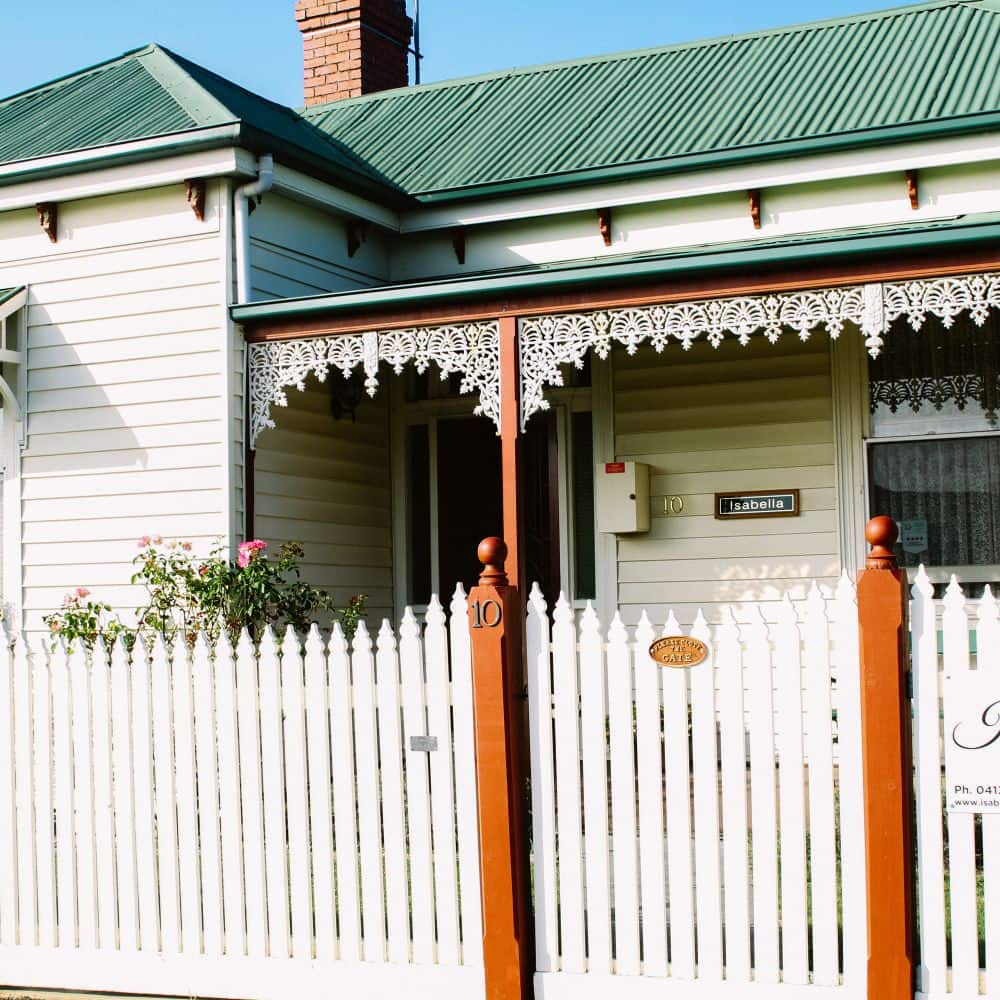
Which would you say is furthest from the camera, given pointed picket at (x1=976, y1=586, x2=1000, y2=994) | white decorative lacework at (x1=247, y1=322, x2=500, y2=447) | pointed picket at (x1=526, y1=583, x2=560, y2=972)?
white decorative lacework at (x1=247, y1=322, x2=500, y2=447)

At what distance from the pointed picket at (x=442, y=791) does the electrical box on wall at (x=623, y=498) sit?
19.3ft

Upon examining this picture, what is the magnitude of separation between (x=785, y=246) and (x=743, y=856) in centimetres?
502

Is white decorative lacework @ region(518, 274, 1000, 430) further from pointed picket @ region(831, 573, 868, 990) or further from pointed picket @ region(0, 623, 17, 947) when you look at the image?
pointed picket @ region(0, 623, 17, 947)

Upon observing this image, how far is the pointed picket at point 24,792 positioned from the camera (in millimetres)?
6043

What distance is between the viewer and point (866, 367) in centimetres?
1077

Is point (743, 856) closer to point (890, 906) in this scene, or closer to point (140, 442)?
point (890, 906)

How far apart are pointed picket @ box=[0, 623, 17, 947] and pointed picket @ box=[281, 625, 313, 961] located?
1.10m

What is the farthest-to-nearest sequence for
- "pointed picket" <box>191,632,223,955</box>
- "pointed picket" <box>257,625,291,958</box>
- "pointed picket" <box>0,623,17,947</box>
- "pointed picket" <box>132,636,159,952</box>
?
"pointed picket" <box>0,623,17,947</box>, "pointed picket" <box>132,636,159,952</box>, "pointed picket" <box>191,632,223,955</box>, "pointed picket" <box>257,625,291,958</box>

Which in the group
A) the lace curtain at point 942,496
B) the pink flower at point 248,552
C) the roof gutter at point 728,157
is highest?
the roof gutter at point 728,157

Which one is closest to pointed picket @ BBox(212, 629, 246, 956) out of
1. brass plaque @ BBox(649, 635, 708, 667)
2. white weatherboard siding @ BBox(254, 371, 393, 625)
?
brass plaque @ BBox(649, 635, 708, 667)

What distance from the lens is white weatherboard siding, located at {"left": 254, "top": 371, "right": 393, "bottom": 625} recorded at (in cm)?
1093

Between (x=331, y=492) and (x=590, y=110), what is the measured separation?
4244 millimetres

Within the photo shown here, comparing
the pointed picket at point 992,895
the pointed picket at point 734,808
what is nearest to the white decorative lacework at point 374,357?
the pointed picket at point 734,808

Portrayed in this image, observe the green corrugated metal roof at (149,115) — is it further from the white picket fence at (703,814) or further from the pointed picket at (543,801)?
the white picket fence at (703,814)
